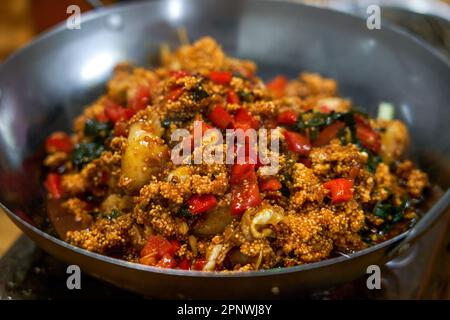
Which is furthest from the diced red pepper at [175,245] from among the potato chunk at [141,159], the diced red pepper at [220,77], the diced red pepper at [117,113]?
the diced red pepper at [220,77]

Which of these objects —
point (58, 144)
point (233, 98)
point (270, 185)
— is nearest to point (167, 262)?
point (270, 185)

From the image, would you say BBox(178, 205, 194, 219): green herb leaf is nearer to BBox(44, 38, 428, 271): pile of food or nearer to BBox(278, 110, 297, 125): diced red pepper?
BBox(44, 38, 428, 271): pile of food

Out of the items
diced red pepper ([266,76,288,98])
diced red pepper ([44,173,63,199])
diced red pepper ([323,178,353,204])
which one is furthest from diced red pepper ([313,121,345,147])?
diced red pepper ([44,173,63,199])

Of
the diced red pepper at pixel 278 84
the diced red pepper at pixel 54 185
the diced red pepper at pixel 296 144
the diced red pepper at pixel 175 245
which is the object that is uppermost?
the diced red pepper at pixel 278 84

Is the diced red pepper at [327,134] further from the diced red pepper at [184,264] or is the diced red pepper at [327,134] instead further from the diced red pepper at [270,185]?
the diced red pepper at [184,264]
